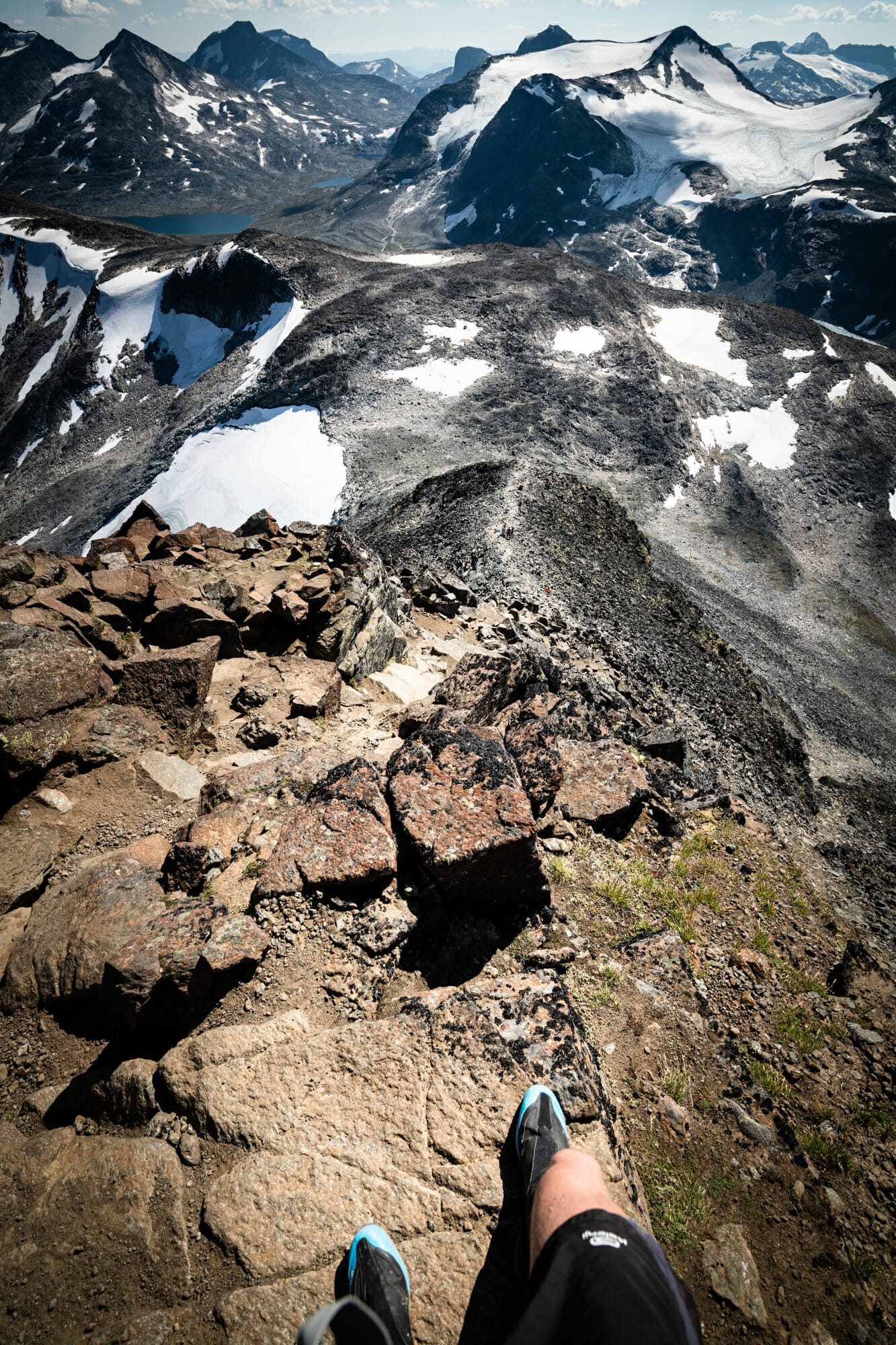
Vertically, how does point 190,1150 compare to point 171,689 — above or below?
below

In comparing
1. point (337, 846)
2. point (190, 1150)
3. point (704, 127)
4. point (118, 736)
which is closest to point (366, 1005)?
point (337, 846)

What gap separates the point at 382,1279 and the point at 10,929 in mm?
4059

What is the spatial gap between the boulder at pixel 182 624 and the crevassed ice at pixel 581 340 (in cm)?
4090

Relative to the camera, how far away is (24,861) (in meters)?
5.41

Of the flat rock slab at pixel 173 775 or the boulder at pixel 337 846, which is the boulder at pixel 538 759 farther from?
the flat rock slab at pixel 173 775

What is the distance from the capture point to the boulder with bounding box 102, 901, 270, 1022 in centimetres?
411

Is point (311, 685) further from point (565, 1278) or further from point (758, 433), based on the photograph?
point (758, 433)

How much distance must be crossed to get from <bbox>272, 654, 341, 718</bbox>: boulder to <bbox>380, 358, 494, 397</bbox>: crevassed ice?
32.8m

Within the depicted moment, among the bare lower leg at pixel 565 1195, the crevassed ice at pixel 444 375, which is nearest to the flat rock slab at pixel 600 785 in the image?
the bare lower leg at pixel 565 1195

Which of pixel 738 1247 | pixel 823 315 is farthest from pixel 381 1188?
pixel 823 315

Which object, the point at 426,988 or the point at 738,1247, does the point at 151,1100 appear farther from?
the point at 738,1247

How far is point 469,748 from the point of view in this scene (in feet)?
19.7

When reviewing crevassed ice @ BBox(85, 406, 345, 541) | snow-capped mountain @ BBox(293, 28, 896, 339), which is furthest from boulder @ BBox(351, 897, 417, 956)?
snow-capped mountain @ BBox(293, 28, 896, 339)

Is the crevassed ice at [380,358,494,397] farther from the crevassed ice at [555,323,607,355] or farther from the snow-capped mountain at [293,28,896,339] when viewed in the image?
the snow-capped mountain at [293,28,896,339]
